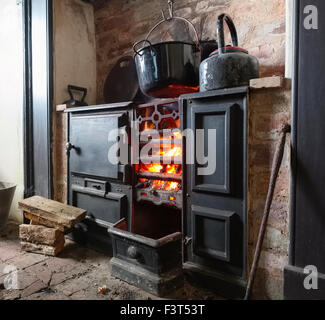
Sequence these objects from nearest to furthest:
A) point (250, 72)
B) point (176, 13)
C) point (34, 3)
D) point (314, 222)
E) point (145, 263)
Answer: point (314, 222), point (250, 72), point (145, 263), point (176, 13), point (34, 3)

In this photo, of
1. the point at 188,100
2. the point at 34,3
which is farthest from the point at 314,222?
the point at 34,3

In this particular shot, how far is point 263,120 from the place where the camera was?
169 cm

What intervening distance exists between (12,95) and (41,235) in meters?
1.92

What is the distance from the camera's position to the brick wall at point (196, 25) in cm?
216

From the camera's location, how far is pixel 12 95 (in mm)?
3451

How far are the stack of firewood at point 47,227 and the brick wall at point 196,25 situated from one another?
1534mm

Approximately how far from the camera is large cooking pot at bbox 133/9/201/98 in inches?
79.0

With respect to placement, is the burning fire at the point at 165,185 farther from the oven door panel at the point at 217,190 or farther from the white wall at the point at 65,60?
the white wall at the point at 65,60

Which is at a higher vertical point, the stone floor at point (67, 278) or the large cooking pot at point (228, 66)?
the large cooking pot at point (228, 66)

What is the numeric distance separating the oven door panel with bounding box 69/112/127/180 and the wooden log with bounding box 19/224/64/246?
625mm

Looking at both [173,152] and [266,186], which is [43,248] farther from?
[266,186]

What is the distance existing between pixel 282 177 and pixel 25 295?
188 cm

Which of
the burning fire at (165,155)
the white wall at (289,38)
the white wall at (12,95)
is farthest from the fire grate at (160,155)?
the white wall at (12,95)
